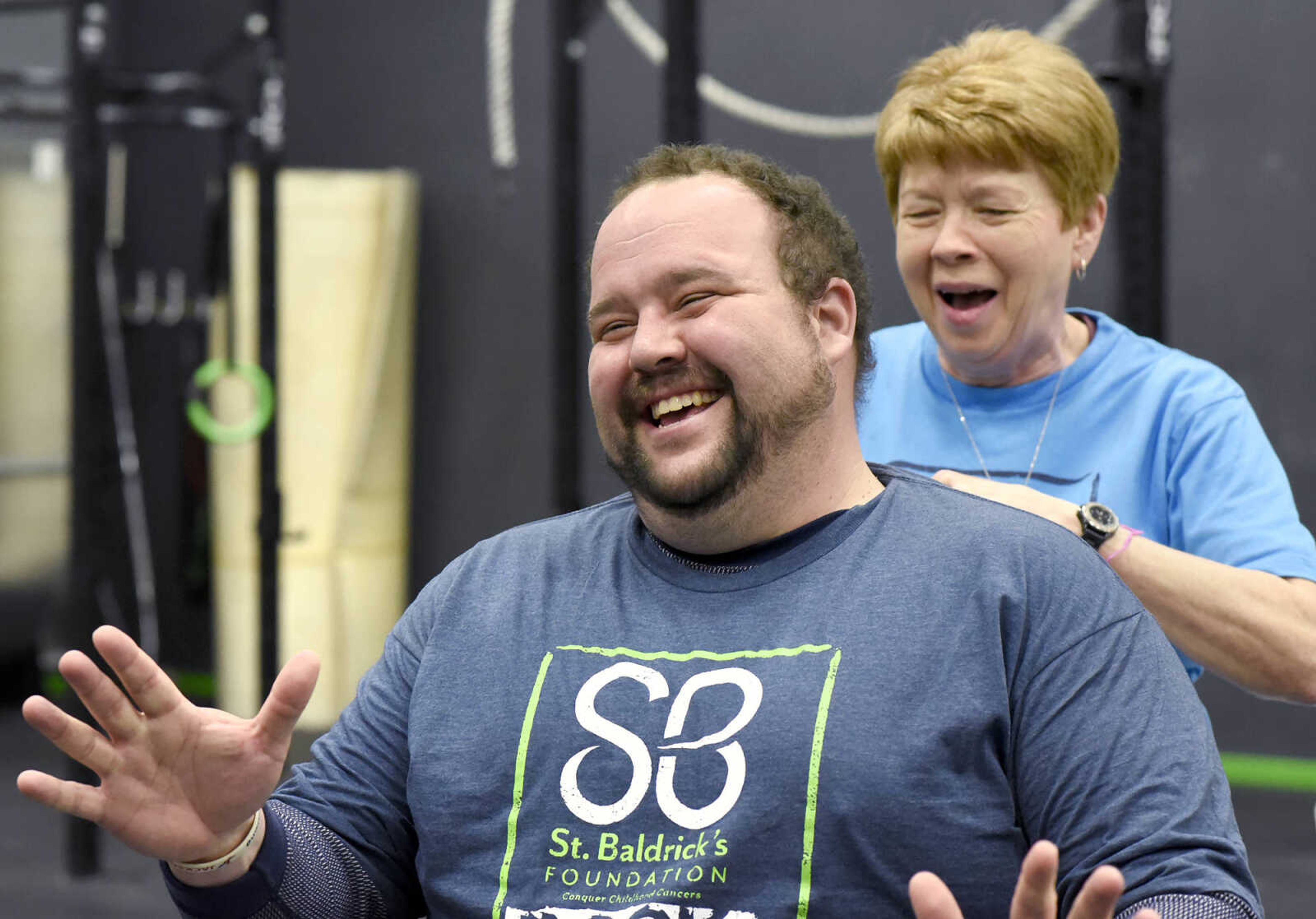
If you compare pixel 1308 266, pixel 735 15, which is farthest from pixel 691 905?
pixel 735 15

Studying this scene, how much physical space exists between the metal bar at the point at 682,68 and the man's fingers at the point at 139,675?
5.63 feet

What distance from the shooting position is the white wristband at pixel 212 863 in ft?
3.63

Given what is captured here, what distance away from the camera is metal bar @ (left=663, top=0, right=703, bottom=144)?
254 centimetres

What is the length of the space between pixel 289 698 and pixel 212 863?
177mm

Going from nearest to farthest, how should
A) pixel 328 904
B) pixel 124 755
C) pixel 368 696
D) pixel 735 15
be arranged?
pixel 124 755 < pixel 328 904 < pixel 368 696 < pixel 735 15

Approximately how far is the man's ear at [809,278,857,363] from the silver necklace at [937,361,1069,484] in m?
0.28

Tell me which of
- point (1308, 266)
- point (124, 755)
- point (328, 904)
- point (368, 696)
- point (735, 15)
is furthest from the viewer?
point (735, 15)

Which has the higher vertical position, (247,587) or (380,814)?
(380,814)

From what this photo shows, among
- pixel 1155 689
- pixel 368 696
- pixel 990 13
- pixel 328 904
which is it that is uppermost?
pixel 990 13

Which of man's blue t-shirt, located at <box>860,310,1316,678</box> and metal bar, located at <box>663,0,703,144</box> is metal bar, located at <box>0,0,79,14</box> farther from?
man's blue t-shirt, located at <box>860,310,1316,678</box>

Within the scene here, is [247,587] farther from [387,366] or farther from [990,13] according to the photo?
[990,13]

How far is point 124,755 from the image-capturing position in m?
1.05

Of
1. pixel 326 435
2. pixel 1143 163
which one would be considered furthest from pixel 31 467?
pixel 1143 163

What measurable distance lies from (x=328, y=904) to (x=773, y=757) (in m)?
0.42
